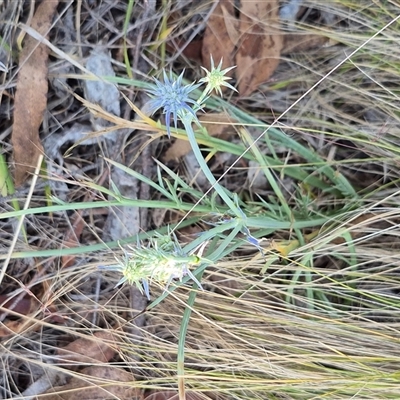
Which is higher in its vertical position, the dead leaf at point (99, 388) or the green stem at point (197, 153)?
the green stem at point (197, 153)

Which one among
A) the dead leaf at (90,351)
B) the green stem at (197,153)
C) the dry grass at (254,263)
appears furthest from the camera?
the dead leaf at (90,351)

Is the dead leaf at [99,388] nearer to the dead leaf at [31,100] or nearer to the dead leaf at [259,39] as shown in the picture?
the dead leaf at [31,100]

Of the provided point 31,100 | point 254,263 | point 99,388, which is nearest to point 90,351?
point 99,388

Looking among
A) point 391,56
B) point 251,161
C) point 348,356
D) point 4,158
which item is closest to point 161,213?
point 251,161

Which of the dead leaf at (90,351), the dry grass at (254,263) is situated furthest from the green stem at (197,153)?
the dead leaf at (90,351)

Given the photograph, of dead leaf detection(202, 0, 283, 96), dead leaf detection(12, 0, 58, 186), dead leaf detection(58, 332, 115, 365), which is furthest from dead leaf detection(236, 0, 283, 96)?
dead leaf detection(58, 332, 115, 365)

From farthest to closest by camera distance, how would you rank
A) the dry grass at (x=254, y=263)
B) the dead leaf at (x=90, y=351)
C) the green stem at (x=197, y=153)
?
the dead leaf at (x=90, y=351) → the dry grass at (x=254, y=263) → the green stem at (x=197, y=153)
